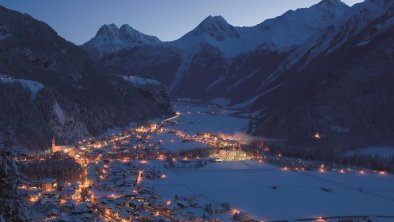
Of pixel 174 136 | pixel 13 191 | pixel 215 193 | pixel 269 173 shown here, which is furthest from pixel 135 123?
pixel 13 191

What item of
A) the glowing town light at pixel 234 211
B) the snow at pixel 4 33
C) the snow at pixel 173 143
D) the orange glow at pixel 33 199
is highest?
the snow at pixel 4 33

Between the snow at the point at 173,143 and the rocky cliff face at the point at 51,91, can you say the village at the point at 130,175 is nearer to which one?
the snow at the point at 173,143

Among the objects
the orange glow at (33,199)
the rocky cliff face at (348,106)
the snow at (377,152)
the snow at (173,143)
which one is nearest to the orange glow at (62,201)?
the orange glow at (33,199)

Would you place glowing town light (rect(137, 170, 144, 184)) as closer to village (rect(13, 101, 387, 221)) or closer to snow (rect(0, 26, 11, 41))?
village (rect(13, 101, 387, 221))

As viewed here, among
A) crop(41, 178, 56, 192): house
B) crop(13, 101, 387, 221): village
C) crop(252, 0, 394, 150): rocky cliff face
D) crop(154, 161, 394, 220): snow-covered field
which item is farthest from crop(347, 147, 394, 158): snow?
crop(41, 178, 56, 192): house

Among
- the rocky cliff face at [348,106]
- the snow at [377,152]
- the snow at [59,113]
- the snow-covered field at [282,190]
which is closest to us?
the snow-covered field at [282,190]

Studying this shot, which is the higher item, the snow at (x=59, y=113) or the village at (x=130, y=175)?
the snow at (x=59, y=113)

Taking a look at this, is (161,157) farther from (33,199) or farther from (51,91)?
(33,199)
